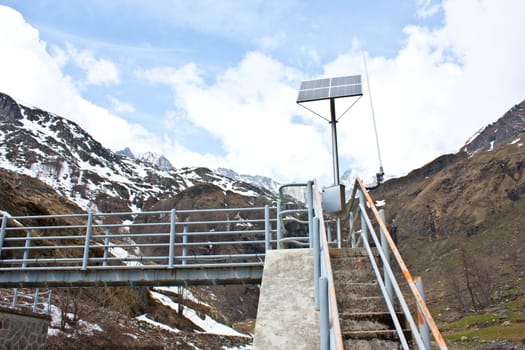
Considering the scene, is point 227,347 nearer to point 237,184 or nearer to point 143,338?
point 143,338

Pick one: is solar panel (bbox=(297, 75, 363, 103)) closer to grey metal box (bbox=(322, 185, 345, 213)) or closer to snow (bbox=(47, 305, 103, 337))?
grey metal box (bbox=(322, 185, 345, 213))

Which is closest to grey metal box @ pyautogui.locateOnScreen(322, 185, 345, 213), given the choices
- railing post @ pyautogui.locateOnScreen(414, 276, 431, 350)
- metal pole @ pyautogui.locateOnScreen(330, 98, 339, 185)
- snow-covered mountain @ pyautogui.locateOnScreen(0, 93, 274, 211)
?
metal pole @ pyautogui.locateOnScreen(330, 98, 339, 185)

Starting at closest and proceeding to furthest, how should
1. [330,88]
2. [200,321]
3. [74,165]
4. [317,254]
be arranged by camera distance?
1. [317,254]
2. [330,88]
3. [200,321]
4. [74,165]

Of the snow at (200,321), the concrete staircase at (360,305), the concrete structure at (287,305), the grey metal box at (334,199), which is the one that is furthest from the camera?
the snow at (200,321)

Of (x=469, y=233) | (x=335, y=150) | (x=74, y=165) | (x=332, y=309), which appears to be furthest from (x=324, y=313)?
(x=74, y=165)

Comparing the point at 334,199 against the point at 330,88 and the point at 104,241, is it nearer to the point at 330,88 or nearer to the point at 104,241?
the point at 330,88

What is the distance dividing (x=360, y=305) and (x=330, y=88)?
567cm

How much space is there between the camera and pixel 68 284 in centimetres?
920

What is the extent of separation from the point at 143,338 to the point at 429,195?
14406 centimetres

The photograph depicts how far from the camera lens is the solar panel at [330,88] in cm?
946

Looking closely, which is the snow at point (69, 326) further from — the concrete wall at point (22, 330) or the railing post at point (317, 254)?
the railing post at point (317, 254)

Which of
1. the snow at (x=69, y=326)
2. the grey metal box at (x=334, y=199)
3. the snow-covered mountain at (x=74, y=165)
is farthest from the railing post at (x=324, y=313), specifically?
the snow-covered mountain at (x=74, y=165)

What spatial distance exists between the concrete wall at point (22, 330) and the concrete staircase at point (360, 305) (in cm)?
800

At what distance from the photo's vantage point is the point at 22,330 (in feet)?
35.9
